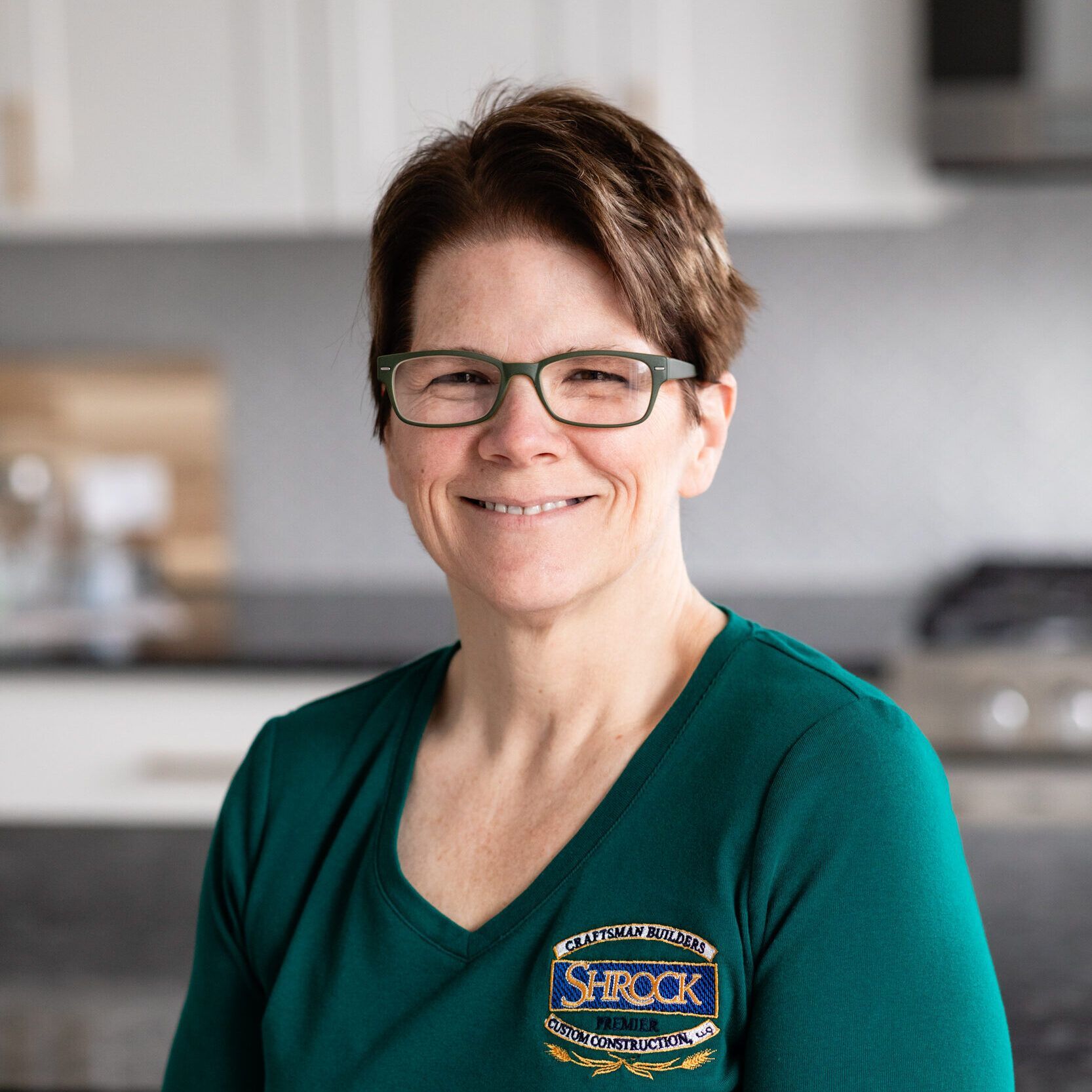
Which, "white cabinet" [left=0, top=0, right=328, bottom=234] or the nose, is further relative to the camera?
"white cabinet" [left=0, top=0, right=328, bottom=234]

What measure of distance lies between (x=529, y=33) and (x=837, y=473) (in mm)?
968

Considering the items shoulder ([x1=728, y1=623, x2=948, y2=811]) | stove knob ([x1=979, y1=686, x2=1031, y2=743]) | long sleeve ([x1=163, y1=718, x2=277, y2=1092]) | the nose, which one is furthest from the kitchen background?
the nose

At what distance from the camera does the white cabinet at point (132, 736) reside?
206 cm

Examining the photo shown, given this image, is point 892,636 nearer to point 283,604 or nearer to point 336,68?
point 283,604

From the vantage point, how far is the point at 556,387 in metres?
0.82

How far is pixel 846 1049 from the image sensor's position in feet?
2.29

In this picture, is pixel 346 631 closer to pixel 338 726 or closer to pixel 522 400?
pixel 338 726

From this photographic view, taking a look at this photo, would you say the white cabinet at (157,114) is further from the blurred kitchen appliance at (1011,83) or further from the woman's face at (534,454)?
the woman's face at (534,454)

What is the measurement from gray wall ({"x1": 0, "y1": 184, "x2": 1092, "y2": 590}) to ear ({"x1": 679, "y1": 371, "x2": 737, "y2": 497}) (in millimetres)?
1568

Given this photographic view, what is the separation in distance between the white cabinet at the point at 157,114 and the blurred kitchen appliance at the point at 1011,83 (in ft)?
3.34

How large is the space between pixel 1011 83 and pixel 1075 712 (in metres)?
0.95

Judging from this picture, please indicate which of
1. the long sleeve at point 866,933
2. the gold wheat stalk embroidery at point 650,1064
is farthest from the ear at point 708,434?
the gold wheat stalk embroidery at point 650,1064

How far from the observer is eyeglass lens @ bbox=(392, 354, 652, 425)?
0.82m

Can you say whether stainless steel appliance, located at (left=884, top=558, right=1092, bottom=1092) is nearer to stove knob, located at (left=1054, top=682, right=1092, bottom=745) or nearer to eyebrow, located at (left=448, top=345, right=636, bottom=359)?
stove knob, located at (left=1054, top=682, right=1092, bottom=745)
